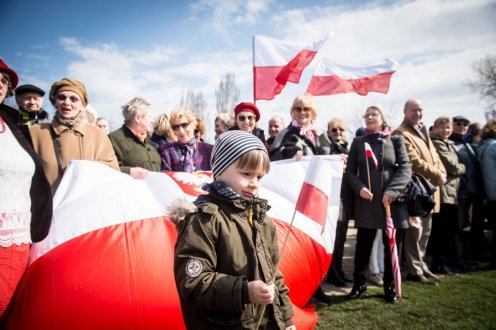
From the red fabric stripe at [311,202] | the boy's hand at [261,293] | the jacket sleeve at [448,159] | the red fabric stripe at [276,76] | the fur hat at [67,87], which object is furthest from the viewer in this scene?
the jacket sleeve at [448,159]

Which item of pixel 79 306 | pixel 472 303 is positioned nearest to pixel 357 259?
pixel 472 303

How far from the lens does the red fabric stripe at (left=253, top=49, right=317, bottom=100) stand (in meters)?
5.36

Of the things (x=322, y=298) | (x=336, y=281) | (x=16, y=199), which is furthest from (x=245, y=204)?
(x=336, y=281)

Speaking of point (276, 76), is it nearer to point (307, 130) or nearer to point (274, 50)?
point (274, 50)

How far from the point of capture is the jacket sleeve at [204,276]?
1393mm

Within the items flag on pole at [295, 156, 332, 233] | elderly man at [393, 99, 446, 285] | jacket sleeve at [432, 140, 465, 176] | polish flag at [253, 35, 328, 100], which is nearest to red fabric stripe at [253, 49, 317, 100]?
polish flag at [253, 35, 328, 100]

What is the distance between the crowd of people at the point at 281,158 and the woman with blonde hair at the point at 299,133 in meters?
0.01

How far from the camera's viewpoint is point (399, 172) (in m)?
4.13

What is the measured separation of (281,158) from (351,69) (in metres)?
2.83

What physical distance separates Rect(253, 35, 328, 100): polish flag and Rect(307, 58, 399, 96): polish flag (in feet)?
1.44

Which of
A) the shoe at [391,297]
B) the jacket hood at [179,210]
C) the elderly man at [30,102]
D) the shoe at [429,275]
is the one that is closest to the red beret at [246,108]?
the elderly man at [30,102]

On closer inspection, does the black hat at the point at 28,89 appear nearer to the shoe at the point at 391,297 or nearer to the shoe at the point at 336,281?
the shoe at the point at 336,281

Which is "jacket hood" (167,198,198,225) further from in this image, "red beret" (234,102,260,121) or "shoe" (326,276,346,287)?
"shoe" (326,276,346,287)

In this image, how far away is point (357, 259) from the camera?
4.16m
